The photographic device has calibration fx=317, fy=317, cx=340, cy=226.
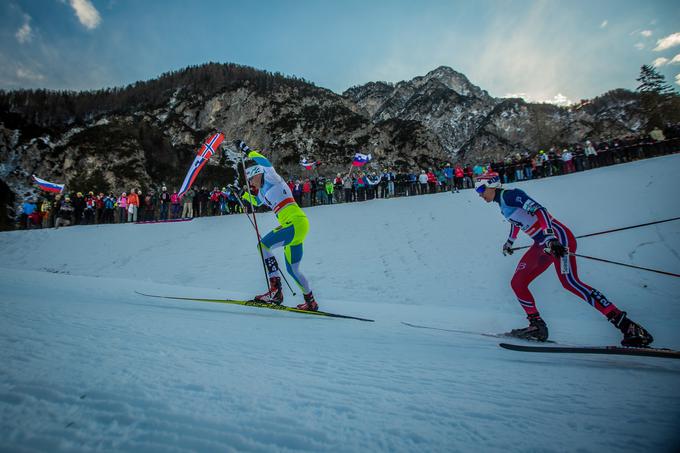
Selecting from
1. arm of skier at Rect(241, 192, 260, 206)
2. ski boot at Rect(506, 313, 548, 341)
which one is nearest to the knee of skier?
ski boot at Rect(506, 313, 548, 341)

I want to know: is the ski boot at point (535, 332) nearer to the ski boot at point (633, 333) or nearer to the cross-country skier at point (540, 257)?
the cross-country skier at point (540, 257)

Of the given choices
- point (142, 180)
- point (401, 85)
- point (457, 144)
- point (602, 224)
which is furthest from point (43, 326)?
point (401, 85)

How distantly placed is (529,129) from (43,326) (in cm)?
8557

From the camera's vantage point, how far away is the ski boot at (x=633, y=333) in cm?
313

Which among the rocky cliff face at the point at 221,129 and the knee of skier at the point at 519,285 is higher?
the rocky cliff face at the point at 221,129

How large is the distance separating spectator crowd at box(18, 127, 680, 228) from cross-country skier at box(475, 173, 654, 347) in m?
14.3

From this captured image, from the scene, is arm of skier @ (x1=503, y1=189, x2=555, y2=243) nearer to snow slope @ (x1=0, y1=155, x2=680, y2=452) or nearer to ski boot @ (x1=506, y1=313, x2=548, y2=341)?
ski boot @ (x1=506, y1=313, x2=548, y2=341)

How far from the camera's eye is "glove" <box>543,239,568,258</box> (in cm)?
361

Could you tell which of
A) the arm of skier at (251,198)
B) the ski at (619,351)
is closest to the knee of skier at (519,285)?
the ski at (619,351)

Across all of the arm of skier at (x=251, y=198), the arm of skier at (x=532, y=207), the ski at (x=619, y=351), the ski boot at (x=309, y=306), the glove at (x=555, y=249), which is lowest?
the ski at (x=619, y=351)

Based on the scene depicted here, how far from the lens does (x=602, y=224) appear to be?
28.9ft

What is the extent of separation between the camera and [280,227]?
488 centimetres

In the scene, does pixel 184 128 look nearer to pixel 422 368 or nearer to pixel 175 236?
pixel 175 236

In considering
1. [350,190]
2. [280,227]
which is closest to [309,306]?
[280,227]
